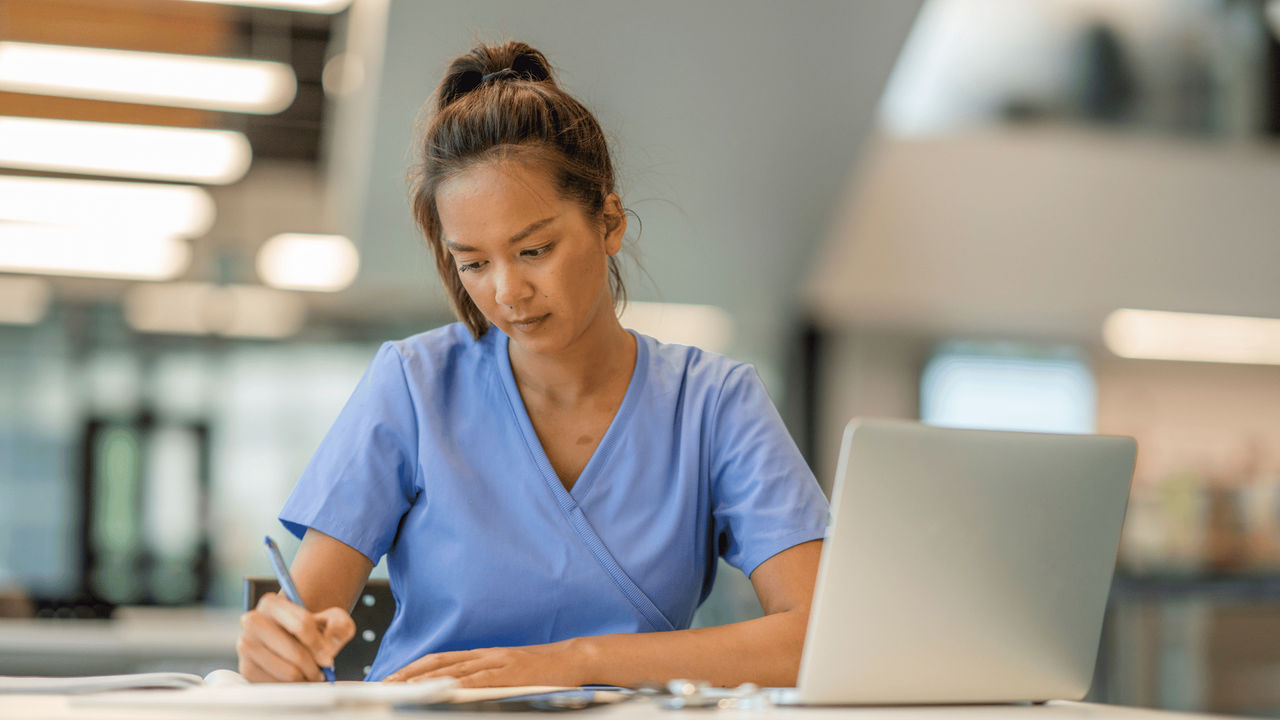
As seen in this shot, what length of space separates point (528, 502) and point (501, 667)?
28cm

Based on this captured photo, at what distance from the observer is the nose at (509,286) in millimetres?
1293

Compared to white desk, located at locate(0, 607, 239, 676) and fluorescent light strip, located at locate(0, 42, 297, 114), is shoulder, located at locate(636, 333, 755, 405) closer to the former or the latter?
white desk, located at locate(0, 607, 239, 676)

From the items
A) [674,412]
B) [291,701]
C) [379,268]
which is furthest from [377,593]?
[379,268]

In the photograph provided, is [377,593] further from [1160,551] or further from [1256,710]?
[1160,551]

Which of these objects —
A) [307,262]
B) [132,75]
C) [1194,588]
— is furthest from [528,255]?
[307,262]

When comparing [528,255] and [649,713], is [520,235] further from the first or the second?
[649,713]

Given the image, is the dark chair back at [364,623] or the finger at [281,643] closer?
the finger at [281,643]

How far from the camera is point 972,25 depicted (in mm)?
5918

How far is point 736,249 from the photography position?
6.24m

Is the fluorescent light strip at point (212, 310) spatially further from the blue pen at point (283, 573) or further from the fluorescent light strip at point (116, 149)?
the blue pen at point (283, 573)

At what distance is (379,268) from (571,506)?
5010 mm

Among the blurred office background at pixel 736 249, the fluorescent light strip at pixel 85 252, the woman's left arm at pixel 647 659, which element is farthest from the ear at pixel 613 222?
the fluorescent light strip at pixel 85 252

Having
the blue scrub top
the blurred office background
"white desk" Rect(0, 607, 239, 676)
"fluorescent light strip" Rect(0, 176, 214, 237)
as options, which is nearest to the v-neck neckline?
the blue scrub top

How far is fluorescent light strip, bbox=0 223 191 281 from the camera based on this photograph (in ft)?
19.2
